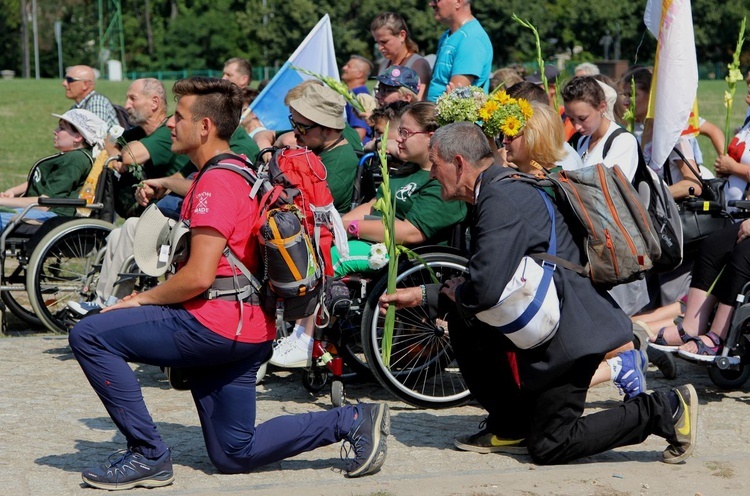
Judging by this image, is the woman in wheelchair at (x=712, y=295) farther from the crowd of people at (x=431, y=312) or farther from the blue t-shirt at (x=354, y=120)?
the blue t-shirt at (x=354, y=120)

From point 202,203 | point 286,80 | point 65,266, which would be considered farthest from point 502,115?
point 286,80

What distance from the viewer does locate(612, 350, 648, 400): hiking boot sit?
16.7 feet

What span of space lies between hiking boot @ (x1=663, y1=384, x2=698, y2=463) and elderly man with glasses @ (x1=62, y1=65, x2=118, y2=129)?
20.3 feet

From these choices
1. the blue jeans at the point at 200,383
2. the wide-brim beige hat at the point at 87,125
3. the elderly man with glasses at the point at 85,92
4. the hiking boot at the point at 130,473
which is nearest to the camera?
the blue jeans at the point at 200,383

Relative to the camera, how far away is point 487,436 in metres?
5.14

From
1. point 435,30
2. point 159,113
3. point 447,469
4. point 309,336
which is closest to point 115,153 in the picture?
point 159,113

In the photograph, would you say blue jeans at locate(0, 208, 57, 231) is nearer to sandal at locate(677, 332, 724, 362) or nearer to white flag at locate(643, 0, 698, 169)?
white flag at locate(643, 0, 698, 169)

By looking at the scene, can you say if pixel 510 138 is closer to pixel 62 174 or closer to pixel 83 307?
pixel 83 307

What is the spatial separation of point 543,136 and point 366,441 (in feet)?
5.79

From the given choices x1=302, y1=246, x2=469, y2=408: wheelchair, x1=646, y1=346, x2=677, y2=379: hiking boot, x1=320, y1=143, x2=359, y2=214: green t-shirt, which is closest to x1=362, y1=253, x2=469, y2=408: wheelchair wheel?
x1=302, y1=246, x2=469, y2=408: wheelchair

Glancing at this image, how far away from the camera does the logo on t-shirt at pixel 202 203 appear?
14.1ft

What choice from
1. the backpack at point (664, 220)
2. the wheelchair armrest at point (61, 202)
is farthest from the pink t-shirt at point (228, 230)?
the wheelchair armrest at point (61, 202)

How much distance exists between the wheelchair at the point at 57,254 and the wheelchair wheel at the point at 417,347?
233 cm

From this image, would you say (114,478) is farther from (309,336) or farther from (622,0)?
(622,0)
